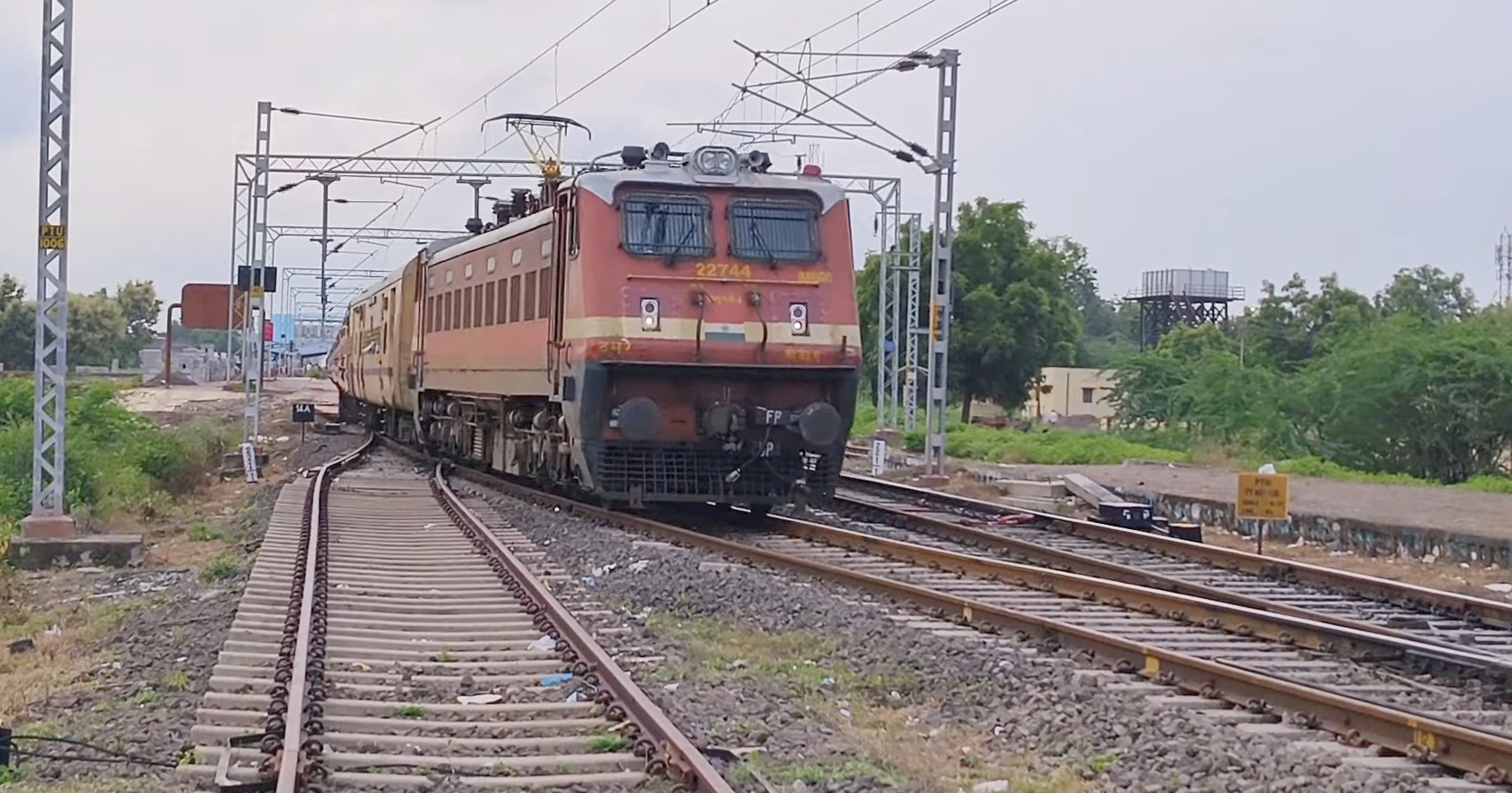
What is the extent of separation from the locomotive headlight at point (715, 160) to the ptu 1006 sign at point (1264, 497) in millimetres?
5793

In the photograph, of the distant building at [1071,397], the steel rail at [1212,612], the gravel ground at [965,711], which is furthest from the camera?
the distant building at [1071,397]

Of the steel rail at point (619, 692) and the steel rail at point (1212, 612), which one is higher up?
the steel rail at point (1212, 612)

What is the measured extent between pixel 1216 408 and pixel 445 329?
20.4 metres

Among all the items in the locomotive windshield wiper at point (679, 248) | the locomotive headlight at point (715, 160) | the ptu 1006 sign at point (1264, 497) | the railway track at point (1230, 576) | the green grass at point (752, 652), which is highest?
the locomotive headlight at point (715, 160)

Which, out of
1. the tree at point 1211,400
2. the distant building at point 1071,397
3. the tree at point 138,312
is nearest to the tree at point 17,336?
the tree at point 138,312

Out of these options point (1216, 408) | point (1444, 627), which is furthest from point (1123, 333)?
point (1444, 627)

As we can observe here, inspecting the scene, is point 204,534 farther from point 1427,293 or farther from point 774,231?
point 1427,293

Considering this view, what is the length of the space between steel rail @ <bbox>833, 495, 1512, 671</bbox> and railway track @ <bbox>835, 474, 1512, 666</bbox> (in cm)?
1

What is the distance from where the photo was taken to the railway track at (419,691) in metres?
6.26

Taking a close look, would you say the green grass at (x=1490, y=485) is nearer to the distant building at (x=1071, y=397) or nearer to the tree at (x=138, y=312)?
the distant building at (x=1071, y=397)

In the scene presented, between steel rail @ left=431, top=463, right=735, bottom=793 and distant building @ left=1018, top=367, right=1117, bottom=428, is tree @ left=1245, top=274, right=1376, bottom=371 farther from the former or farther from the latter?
steel rail @ left=431, top=463, right=735, bottom=793

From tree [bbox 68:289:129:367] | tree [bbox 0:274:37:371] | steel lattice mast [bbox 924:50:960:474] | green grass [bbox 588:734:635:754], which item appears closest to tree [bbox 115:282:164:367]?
tree [bbox 68:289:129:367]

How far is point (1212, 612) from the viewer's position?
405 inches

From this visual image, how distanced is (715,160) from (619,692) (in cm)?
933
